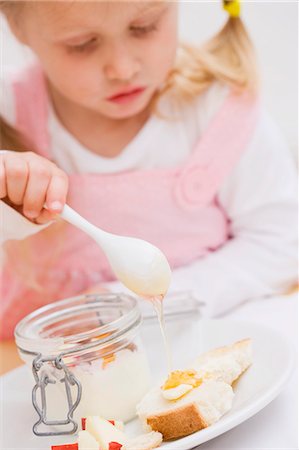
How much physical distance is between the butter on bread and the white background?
443 millimetres

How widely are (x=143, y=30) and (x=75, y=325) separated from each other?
330mm

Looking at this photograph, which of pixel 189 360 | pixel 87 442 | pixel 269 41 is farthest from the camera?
pixel 269 41

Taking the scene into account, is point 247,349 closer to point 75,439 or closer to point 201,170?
point 75,439

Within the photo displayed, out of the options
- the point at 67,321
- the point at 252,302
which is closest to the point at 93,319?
the point at 67,321

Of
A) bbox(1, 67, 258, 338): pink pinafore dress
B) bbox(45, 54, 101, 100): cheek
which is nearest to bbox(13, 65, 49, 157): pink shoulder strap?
bbox(1, 67, 258, 338): pink pinafore dress

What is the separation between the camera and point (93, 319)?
22.9 inches

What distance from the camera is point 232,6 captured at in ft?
2.68

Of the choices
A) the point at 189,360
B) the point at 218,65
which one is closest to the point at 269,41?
the point at 218,65

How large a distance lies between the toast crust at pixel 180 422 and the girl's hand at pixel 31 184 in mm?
179

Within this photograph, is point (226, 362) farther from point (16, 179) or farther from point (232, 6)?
point (232, 6)

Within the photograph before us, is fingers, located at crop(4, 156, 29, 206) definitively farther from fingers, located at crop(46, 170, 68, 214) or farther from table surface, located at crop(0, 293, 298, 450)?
table surface, located at crop(0, 293, 298, 450)

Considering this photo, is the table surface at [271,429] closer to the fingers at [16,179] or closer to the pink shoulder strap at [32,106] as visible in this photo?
the fingers at [16,179]

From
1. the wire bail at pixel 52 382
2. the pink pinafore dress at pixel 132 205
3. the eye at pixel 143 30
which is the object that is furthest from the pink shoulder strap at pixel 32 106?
the wire bail at pixel 52 382

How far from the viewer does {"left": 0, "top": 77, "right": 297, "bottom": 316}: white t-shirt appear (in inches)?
34.3
